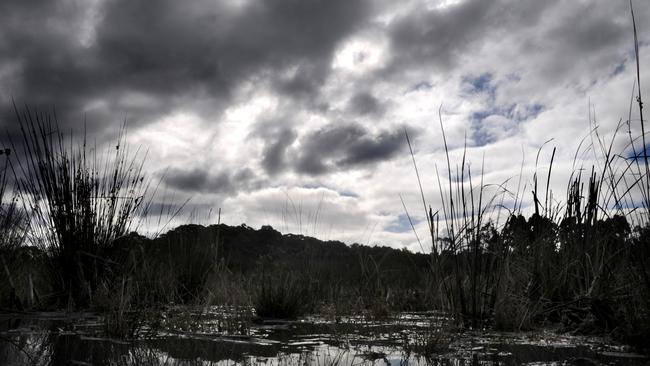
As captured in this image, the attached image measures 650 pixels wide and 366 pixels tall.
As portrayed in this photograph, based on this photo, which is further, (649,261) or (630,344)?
(649,261)

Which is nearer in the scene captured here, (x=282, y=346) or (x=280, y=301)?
(x=282, y=346)

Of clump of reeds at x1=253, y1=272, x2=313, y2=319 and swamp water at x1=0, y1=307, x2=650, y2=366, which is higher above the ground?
clump of reeds at x1=253, y1=272, x2=313, y2=319

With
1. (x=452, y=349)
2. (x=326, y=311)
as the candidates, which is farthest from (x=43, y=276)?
(x=452, y=349)

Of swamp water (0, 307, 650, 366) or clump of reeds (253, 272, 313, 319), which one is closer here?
swamp water (0, 307, 650, 366)

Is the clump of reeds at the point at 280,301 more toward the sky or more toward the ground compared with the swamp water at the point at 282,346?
more toward the sky

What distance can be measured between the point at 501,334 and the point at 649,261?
3.16ft

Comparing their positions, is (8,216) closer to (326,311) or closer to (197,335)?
(197,335)

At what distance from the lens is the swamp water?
228 cm

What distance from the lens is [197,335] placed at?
3.07 meters

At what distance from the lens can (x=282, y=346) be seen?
2697 millimetres

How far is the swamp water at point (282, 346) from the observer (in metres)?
2.28

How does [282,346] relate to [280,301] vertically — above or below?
below

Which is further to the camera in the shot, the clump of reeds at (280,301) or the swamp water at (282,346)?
the clump of reeds at (280,301)

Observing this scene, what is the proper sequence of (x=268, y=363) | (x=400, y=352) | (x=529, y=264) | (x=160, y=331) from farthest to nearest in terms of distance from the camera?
(x=529, y=264) → (x=160, y=331) → (x=400, y=352) → (x=268, y=363)
